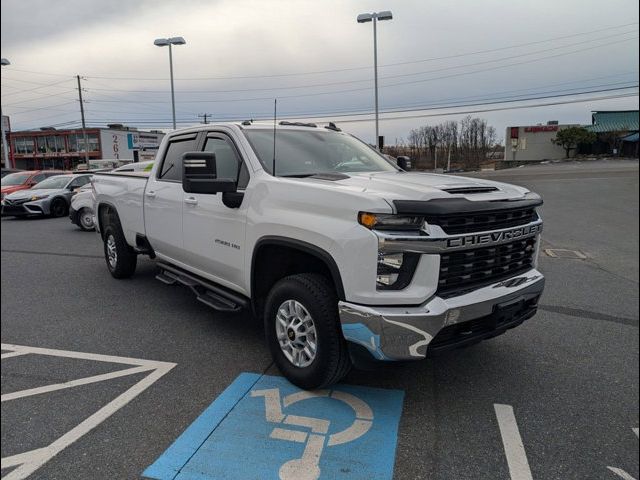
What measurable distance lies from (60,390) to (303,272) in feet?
6.27

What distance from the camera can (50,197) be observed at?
13.7 metres

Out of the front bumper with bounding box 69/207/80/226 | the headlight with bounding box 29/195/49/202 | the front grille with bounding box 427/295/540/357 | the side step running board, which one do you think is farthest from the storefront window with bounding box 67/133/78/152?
the front grille with bounding box 427/295/540/357

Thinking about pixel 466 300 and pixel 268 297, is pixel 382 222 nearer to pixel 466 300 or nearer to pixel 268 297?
pixel 466 300

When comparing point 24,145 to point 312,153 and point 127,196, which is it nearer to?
A: point 127,196

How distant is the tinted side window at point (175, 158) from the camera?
495 cm

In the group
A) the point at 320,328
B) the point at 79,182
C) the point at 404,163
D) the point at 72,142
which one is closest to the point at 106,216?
the point at 404,163

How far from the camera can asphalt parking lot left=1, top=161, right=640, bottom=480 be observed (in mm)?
2145

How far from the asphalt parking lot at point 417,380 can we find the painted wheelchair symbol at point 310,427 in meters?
0.23

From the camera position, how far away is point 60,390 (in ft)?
11.0

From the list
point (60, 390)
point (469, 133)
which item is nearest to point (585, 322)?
point (469, 133)

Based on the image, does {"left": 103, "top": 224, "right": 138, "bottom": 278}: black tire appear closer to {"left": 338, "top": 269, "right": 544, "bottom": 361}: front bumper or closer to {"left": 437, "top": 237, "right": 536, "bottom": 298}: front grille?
{"left": 338, "top": 269, "right": 544, "bottom": 361}: front bumper

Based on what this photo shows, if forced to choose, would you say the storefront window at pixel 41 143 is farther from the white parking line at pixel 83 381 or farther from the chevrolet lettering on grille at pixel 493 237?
the chevrolet lettering on grille at pixel 493 237

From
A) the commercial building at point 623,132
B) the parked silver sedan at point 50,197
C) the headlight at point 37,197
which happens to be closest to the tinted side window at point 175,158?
the commercial building at point 623,132

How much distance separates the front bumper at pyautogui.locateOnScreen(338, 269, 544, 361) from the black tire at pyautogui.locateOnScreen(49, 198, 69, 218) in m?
13.6
